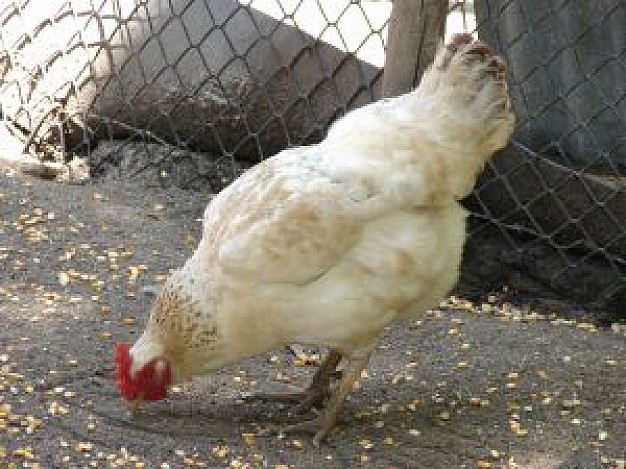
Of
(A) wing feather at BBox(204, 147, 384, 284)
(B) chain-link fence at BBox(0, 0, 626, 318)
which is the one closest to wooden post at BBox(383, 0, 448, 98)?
(B) chain-link fence at BBox(0, 0, 626, 318)

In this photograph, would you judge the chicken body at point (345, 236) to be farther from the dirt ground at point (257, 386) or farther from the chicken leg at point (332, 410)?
the dirt ground at point (257, 386)

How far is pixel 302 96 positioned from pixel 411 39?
2.80 ft

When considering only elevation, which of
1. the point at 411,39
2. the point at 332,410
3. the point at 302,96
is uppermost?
the point at 411,39

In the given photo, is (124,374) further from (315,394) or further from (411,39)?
(411,39)

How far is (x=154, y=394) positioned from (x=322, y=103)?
1802mm

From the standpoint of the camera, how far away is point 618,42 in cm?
405

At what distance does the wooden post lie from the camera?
12.6 feet

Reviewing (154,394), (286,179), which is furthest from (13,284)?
(286,179)

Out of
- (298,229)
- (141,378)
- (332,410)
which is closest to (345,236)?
(298,229)

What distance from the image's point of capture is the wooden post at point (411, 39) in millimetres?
3846

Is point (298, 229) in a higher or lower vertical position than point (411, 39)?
lower

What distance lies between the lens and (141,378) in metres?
3.10

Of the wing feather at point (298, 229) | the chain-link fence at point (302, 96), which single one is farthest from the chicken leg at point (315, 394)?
the chain-link fence at point (302, 96)

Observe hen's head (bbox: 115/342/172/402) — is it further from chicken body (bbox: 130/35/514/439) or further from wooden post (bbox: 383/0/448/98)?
wooden post (bbox: 383/0/448/98)
